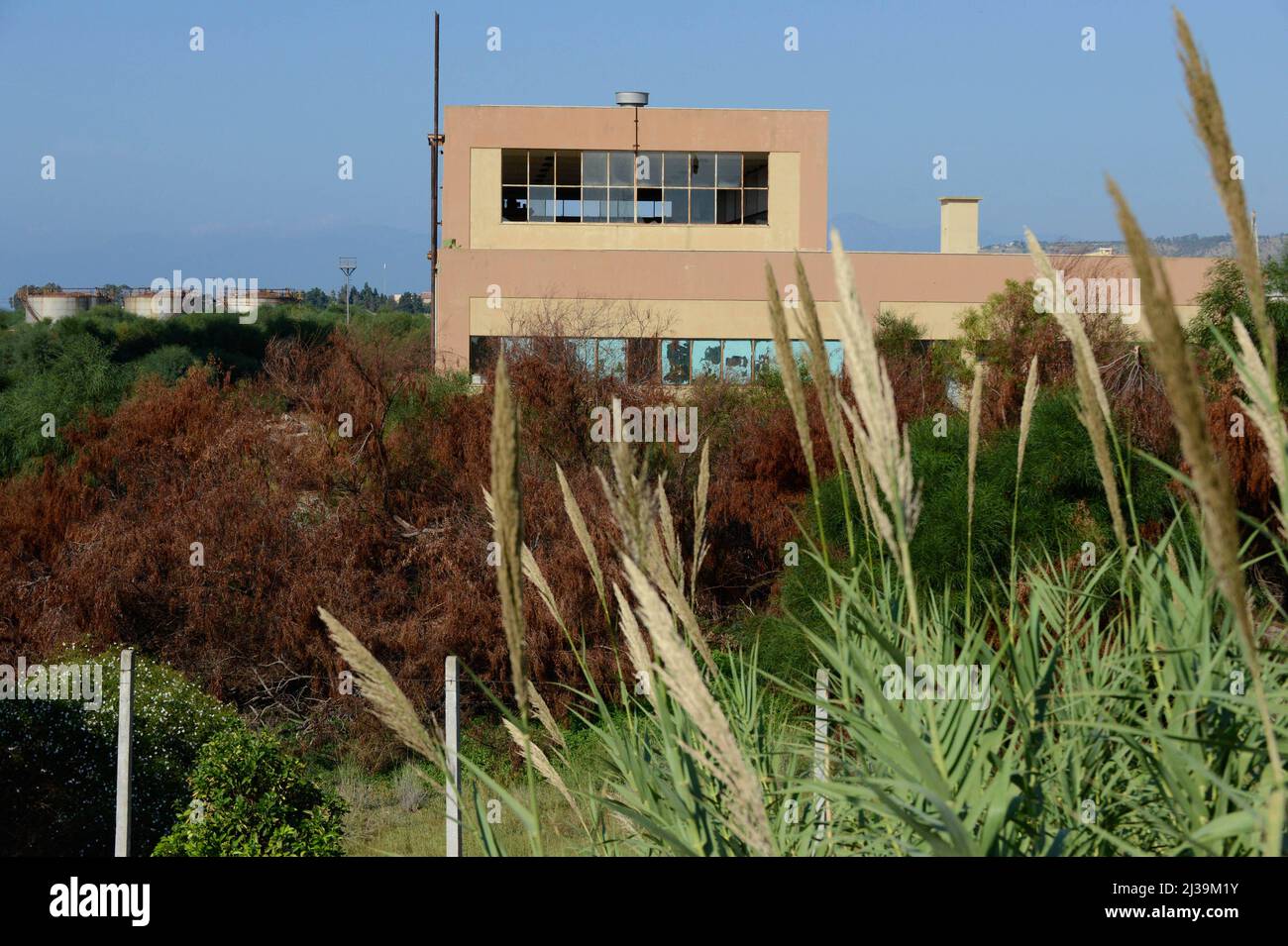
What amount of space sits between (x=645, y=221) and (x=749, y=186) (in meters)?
3.45

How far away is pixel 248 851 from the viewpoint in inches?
277

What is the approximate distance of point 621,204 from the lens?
124 feet

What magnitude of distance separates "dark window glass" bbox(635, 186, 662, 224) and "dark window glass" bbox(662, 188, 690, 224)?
16 cm

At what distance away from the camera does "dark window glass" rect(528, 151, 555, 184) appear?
1489 inches

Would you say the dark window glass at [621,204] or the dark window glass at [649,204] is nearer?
the dark window glass at [621,204]

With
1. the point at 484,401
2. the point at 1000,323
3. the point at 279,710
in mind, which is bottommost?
the point at 279,710

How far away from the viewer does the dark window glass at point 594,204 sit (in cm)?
3756

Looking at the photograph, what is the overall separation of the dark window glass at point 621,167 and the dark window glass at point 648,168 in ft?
0.60

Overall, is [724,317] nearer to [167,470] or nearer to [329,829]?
[167,470]

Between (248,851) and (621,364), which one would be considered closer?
(248,851)

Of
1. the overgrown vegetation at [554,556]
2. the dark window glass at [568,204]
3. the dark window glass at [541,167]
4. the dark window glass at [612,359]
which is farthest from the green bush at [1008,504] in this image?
the dark window glass at [541,167]

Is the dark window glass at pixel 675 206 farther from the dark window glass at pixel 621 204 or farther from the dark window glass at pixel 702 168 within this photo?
the dark window glass at pixel 621 204
